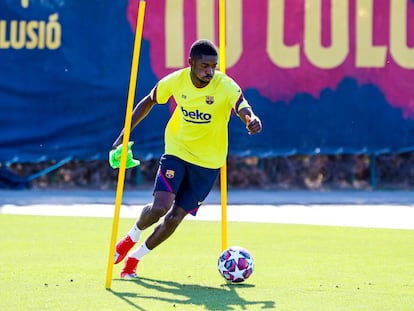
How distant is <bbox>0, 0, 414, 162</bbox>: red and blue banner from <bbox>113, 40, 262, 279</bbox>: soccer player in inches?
296

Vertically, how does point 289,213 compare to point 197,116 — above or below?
below

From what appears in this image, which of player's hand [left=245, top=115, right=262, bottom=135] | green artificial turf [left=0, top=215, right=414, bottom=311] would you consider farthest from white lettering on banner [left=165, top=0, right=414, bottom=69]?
player's hand [left=245, top=115, right=262, bottom=135]

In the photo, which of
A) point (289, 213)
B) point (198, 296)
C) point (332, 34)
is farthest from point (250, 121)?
point (332, 34)

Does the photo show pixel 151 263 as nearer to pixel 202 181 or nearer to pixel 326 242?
pixel 202 181

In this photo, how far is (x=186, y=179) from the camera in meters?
8.70

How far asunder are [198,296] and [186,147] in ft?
4.68

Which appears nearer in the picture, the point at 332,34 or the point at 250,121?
the point at 250,121

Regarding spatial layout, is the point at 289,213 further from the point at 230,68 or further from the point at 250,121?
the point at 250,121

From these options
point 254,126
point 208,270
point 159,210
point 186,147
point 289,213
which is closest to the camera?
point 254,126

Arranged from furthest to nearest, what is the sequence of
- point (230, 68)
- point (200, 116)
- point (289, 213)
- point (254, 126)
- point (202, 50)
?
point (230, 68) < point (289, 213) < point (200, 116) < point (202, 50) < point (254, 126)

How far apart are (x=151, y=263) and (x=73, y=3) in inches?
301

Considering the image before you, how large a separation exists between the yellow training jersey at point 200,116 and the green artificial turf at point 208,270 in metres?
1.02

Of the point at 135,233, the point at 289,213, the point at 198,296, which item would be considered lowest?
the point at 289,213

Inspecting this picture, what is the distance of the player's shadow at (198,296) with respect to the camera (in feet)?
24.0
